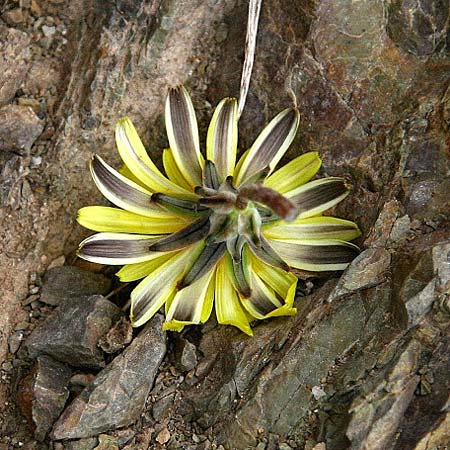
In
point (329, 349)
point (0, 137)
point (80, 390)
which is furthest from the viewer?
point (0, 137)

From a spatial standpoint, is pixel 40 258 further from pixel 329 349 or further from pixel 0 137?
pixel 329 349

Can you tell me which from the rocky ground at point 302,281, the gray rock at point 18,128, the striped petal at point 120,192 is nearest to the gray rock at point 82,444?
the rocky ground at point 302,281

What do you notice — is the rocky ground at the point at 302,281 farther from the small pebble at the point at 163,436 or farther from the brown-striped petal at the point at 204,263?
the brown-striped petal at the point at 204,263

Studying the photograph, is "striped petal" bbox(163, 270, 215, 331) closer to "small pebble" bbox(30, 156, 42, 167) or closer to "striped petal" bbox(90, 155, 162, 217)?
"striped petal" bbox(90, 155, 162, 217)

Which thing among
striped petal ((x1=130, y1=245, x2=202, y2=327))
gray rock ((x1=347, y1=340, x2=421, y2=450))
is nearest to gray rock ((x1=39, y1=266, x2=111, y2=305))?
striped petal ((x1=130, y1=245, x2=202, y2=327))

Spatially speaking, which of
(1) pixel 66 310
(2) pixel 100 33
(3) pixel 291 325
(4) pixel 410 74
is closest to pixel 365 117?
(4) pixel 410 74

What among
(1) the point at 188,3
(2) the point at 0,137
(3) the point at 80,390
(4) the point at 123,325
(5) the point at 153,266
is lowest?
(3) the point at 80,390
